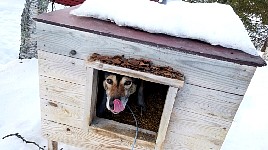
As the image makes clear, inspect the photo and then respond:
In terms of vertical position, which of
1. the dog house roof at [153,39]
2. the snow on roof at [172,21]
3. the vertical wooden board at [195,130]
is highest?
the snow on roof at [172,21]

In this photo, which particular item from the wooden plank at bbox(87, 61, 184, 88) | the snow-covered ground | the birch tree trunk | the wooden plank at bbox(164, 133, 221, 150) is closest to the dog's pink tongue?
the wooden plank at bbox(87, 61, 184, 88)

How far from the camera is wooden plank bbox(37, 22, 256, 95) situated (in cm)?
148

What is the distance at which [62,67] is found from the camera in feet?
5.53

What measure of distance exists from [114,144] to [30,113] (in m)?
1.61

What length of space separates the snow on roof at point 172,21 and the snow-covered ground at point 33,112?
4.67 ft

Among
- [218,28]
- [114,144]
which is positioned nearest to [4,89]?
[114,144]

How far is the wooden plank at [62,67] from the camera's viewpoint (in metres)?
1.66

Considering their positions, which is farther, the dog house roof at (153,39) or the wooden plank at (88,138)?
the wooden plank at (88,138)

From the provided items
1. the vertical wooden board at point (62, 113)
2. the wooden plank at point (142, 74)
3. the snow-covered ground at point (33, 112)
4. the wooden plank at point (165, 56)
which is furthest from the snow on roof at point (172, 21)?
the snow-covered ground at point (33, 112)

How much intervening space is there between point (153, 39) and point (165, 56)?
4.5 inches

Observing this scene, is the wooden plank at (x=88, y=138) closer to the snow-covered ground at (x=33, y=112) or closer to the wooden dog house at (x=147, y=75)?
the wooden dog house at (x=147, y=75)

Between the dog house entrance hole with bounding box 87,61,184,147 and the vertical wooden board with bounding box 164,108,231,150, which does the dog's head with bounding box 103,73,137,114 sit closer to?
the dog house entrance hole with bounding box 87,61,184,147

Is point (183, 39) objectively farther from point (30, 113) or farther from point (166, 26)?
point (30, 113)

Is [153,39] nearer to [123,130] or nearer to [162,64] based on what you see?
[162,64]
